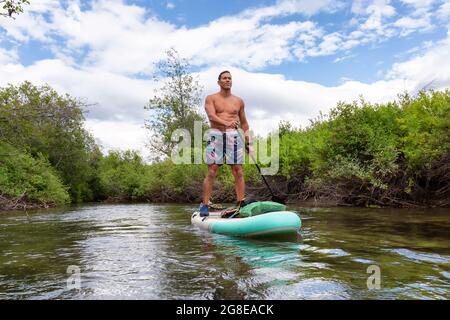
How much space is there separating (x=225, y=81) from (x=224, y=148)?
1.10 m

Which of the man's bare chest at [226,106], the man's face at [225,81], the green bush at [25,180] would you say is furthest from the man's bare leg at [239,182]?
the green bush at [25,180]

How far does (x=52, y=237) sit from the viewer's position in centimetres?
623

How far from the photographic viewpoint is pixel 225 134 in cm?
677

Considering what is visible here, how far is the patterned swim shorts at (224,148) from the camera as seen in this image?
673 cm

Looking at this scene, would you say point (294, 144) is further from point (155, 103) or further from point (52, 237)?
point (155, 103)

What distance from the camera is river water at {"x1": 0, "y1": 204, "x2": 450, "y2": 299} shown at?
2.82m

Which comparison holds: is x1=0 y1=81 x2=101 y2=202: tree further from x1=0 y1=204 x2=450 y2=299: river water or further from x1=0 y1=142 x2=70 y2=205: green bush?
x1=0 y1=204 x2=450 y2=299: river water

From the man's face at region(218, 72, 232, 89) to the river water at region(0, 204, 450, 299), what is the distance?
244cm

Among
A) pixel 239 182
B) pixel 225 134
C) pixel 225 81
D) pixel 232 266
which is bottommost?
pixel 232 266

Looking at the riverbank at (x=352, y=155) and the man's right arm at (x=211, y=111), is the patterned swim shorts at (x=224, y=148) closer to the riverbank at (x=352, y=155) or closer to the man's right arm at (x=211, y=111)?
the man's right arm at (x=211, y=111)

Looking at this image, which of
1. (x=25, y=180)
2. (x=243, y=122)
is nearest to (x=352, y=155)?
(x=243, y=122)

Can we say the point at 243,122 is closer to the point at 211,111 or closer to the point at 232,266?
the point at 211,111

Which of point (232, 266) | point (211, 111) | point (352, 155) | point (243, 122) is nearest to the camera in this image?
point (232, 266)
